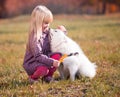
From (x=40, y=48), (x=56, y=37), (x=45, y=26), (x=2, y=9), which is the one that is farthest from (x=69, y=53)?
(x=2, y=9)

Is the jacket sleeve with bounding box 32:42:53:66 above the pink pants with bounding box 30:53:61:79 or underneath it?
above

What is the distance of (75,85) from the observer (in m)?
6.53

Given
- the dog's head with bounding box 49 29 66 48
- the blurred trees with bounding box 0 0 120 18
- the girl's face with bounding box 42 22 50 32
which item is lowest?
the blurred trees with bounding box 0 0 120 18

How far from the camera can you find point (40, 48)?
663 centimetres

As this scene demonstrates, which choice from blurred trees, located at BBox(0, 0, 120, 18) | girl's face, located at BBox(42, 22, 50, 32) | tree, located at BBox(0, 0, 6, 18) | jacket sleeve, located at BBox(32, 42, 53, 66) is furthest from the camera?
blurred trees, located at BBox(0, 0, 120, 18)

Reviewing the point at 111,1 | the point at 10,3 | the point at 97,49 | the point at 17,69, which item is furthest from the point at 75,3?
the point at 17,69

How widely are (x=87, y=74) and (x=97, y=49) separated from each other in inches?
173

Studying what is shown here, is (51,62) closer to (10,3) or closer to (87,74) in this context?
(87,74)

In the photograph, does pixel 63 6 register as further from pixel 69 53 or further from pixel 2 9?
pixel 69 53

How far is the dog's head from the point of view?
657cm

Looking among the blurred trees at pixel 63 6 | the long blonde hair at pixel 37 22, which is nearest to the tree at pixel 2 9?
the blurred trees at pixel 63 6

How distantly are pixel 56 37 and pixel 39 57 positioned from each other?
0.43 metres

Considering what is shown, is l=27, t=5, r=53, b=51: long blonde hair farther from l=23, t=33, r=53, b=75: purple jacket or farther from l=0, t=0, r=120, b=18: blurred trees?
l=0, t=0, r=120, b=18: blurred trees

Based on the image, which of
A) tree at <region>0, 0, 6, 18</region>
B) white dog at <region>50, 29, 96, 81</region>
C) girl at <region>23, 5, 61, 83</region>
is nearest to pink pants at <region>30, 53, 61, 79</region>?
girl at <region>23, 5, 61, 83</region>
